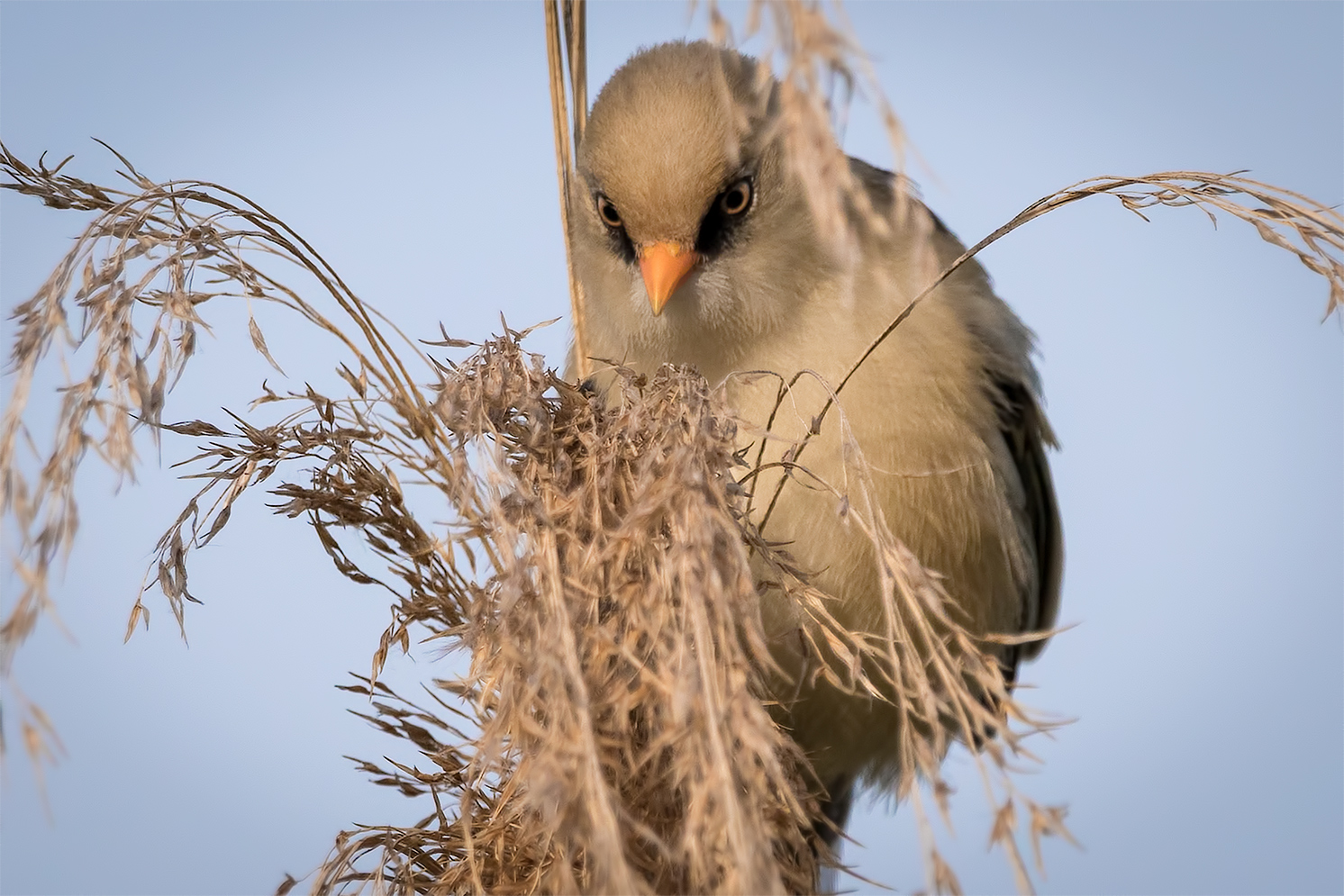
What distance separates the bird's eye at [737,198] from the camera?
1.97 m

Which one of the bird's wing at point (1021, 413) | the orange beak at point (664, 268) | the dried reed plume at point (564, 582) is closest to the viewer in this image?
the dried reed plume at point (564, 582)

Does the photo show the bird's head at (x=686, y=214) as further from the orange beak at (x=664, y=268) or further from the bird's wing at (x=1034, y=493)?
the bird's wing at (x=1034, y=493)

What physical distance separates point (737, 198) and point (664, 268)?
0.19 metres

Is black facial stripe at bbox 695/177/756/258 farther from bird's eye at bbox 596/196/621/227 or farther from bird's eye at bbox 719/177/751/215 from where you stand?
bird's eye at bbox 596/196/621/227

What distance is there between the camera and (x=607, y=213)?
2049 millimetres

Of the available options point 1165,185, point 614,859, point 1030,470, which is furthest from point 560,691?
point 1030,470

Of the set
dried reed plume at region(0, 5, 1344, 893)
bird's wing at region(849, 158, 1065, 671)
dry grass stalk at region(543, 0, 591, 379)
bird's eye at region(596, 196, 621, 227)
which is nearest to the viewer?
dried reed plume at region(0, 5, 1344, 893)

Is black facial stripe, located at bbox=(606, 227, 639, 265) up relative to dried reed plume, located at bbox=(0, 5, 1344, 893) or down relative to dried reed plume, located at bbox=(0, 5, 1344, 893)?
up

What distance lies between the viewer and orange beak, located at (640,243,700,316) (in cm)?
192

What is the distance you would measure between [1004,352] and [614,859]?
188 centimetres

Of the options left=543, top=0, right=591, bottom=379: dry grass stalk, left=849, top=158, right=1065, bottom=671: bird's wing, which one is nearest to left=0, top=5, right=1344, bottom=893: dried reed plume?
left=543, top=0, right=591, bottom=379: dry grass stalk

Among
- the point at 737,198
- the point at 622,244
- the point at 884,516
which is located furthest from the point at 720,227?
the point at 884,516

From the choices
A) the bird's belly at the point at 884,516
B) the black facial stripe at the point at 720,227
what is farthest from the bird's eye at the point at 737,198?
the bird's belly at the point at 884,516

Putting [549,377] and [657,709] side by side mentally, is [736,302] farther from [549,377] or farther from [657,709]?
[657,709]
